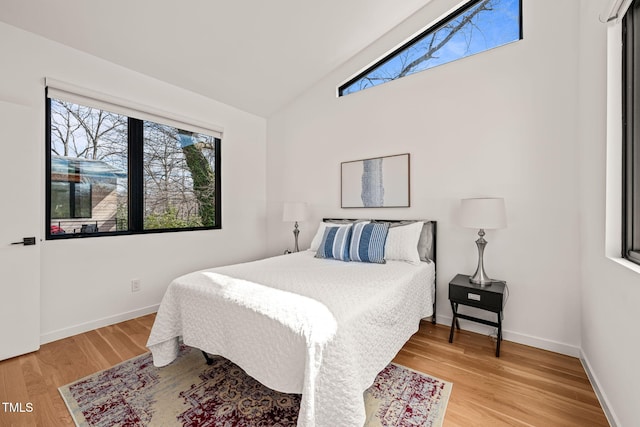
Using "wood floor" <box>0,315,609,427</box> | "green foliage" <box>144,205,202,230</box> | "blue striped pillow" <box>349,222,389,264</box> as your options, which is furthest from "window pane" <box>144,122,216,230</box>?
"blue striped pillow" <box>349,222,389,264</box>

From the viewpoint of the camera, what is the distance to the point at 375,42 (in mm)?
3316

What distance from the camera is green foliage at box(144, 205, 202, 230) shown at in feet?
10.3

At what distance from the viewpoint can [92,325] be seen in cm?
264

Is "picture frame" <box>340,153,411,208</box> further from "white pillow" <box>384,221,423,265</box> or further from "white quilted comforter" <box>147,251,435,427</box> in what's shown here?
"white quilted comforter" <box>147,251,435,427</box>

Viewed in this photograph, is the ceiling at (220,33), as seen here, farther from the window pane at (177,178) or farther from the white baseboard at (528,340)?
the white baseboard at (528,340)

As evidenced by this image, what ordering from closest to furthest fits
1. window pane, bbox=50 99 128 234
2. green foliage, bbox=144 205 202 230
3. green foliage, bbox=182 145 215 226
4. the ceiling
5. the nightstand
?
the nightstand < the ceiling < window pane, bbox=50 99 128 234 < green foliage, bbox=144 205 202 230 < green foliage, bbox=182 145 215 226

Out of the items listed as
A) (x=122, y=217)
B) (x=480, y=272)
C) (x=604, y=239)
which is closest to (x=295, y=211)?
(x=122, y=217)

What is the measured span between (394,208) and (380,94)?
1.32m

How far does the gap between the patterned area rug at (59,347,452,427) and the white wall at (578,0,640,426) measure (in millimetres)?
860

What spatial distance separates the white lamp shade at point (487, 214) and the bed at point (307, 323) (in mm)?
595

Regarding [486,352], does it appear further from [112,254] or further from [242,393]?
[112,254]

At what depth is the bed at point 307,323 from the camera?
122 centimetres

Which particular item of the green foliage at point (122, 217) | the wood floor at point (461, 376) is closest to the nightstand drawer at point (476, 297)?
the wood floor at point (461, 376)

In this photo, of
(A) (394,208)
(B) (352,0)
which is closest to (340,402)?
(A) (394,208)
